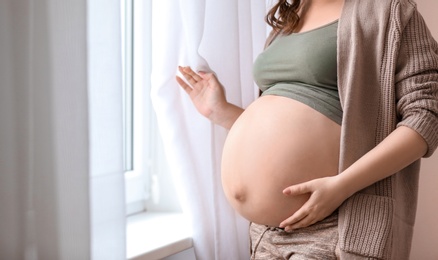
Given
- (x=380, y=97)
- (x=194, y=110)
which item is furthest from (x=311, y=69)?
(x=194, y=110)

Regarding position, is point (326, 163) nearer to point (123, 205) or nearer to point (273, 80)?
point (273, 80)

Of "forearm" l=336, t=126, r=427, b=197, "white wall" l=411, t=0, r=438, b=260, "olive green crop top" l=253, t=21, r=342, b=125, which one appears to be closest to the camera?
"forearm" l=336, t=126, r=427, b=197

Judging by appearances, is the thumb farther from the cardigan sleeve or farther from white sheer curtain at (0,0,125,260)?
white sheer curtain at (0,0,125,260)

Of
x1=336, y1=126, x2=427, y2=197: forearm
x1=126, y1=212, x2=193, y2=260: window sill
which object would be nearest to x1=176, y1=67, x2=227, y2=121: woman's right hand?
x1=126, y1=212, x2=193, y2=260: window sill

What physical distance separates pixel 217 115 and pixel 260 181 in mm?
301

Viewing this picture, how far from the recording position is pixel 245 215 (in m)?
1.22

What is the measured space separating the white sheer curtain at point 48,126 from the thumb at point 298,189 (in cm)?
36

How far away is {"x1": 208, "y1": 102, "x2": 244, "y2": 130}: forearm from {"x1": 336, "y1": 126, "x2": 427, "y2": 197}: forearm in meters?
0.40

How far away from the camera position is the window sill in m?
1.31

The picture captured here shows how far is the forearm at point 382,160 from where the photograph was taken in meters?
1.08

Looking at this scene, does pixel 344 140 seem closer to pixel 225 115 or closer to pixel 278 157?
pixel 278 157

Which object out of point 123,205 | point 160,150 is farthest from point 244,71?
point 123,205

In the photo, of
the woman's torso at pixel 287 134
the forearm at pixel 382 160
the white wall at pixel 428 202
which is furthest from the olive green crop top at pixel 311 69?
the white wall at pixel 428 202

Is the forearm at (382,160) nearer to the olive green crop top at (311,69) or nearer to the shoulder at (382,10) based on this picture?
the olive green crop top at (311,69)
